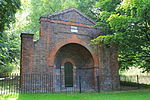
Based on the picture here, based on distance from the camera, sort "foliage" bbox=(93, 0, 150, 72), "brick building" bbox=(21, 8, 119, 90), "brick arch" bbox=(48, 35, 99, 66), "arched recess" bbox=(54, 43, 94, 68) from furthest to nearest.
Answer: "arched recess" bbox=(54, 43, 94, 68), "brick arch" bbox=(48, 35, 99, 66), "brick building" bbox=(21, 8, 119, 90), "foliage" bbox=(93, 0, 150, 72)

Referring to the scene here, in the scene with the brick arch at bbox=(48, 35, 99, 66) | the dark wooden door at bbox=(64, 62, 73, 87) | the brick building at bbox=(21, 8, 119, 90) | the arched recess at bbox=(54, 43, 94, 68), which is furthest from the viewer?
the dark wooden door at bbox=(64, 62, 73, 87)

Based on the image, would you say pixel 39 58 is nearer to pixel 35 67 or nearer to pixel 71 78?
pixel 35 67

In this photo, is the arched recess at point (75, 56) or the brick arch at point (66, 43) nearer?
the brick arch at point (66, 43)

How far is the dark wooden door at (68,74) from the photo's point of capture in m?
14.9

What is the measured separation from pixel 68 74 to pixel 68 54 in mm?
2031

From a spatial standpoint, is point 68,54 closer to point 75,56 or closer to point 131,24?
point 75,56

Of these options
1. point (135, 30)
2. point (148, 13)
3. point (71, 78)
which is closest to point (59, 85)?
point (71, 78)

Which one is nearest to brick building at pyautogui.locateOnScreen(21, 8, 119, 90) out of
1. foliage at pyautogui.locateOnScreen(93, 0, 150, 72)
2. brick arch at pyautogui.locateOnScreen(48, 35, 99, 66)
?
brick arch at pyautogui.locateOnScreen(48, 35, 99, 66)

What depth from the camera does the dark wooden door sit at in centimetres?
1487

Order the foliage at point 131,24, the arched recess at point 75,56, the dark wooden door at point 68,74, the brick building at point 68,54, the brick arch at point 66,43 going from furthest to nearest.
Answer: the dark wooden door at point 68,74 → the arched recess at point 75,56 → the brick arch at point 66,43 → the brick building at point 68,54 → the foliage at point 131,24

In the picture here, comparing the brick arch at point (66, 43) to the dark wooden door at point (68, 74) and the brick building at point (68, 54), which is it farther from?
the dark wooden door at point (68, 74)

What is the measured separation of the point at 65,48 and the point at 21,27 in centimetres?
1430

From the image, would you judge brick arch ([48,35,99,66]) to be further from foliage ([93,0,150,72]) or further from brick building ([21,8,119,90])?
foliage ([93,0,150,72])

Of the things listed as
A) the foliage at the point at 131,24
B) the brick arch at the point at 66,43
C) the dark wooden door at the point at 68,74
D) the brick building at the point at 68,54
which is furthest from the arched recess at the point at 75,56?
the foliage at the point at 131,24
